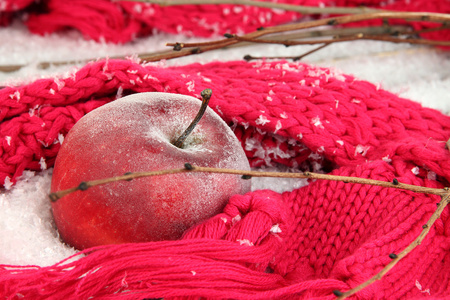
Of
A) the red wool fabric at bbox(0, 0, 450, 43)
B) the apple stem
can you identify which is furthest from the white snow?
the apple stem

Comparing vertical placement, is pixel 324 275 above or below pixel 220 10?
below

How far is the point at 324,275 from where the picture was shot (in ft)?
1.53

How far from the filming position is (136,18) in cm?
86

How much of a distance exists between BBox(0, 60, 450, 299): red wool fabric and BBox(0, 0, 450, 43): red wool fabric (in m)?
0.24

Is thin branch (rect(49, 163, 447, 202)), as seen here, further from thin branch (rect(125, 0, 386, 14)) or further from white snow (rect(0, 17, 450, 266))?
thin branch (rect(125, 0, 386, 14))

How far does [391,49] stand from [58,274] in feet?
2.71

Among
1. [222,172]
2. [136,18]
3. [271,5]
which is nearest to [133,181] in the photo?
[222,172]

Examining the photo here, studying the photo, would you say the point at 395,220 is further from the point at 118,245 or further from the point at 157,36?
the point at 157,36

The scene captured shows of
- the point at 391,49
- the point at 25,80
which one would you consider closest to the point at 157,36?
the point at 25,80

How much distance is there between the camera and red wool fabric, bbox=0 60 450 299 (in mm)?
378

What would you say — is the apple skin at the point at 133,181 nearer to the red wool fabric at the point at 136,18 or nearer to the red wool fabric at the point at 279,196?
the red wool fabric at the point at 279,196

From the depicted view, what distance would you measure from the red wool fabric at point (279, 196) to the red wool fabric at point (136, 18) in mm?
237

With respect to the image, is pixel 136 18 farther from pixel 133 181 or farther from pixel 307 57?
pixel 133 181

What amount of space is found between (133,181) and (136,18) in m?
0.56
